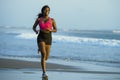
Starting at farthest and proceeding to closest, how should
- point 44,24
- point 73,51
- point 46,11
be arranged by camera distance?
point 73,51 → point 44,24 → point 46,11

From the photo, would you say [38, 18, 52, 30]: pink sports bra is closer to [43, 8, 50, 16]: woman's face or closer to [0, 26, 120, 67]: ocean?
[43, 8, 50, 16]: woman's face

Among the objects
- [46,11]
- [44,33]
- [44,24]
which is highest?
[46,11]

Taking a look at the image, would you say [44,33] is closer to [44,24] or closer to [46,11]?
[44,24]

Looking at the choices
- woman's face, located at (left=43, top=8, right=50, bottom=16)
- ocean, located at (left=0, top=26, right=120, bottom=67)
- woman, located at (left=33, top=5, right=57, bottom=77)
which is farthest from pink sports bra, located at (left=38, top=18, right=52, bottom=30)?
ocean, located at (left=0, top=26, right=120, bottom=67)

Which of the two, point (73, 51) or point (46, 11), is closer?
point (46, 11)

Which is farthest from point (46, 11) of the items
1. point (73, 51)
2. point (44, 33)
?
point (73, 51)

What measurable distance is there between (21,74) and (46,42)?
162 cm

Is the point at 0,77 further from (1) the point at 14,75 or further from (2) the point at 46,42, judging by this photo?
(2) the point at 46,42

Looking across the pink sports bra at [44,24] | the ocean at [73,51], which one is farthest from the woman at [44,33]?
the ocean at [73,51]

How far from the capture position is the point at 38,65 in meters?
16.1

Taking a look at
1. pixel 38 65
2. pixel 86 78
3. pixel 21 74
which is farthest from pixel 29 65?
pixel 86 78

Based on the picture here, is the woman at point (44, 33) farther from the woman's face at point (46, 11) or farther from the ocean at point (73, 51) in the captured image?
the ocean at point (73, 51)

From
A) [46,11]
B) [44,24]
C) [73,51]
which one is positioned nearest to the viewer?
[46,11]

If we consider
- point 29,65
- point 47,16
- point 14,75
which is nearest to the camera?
point 47,16
